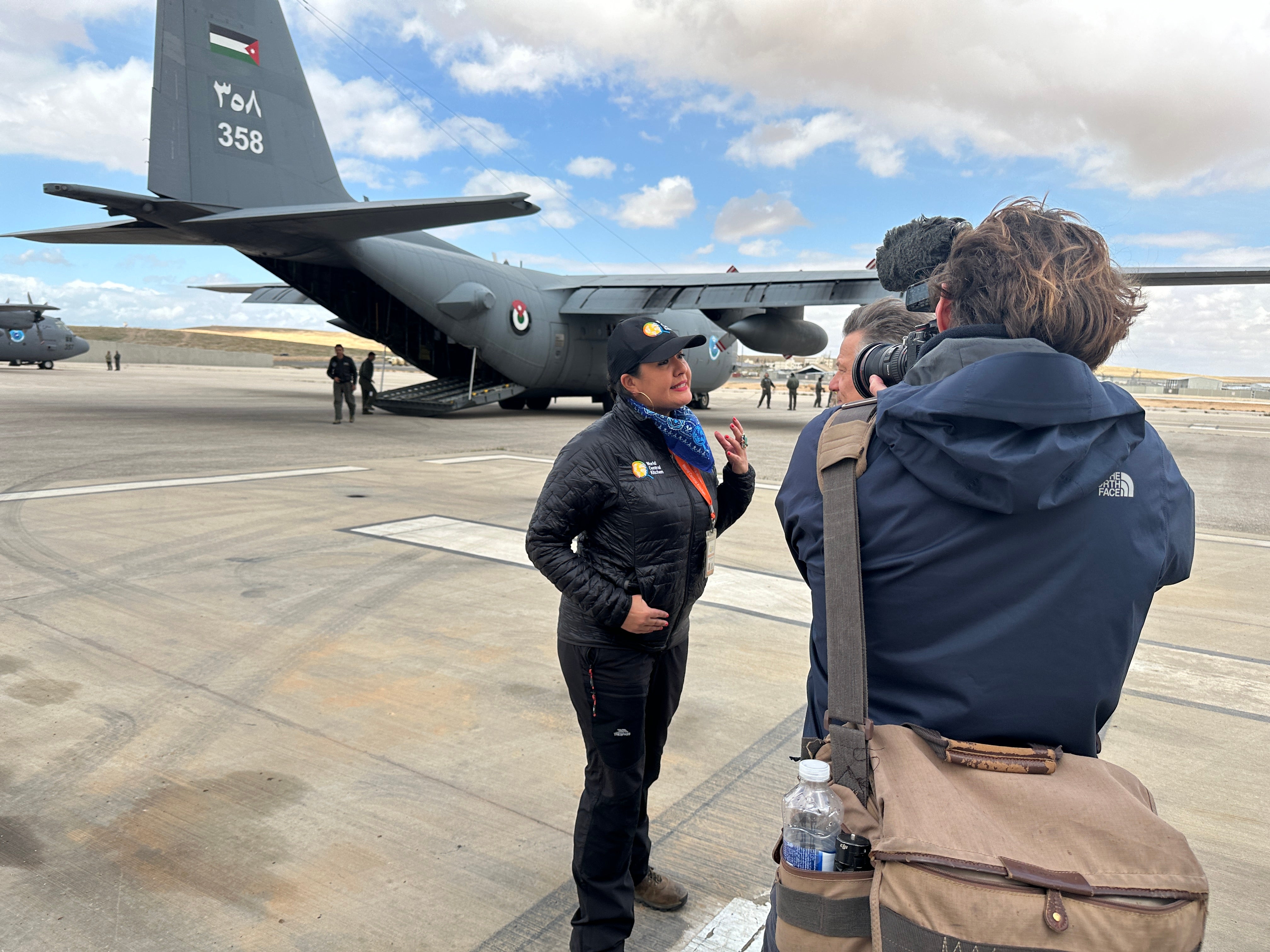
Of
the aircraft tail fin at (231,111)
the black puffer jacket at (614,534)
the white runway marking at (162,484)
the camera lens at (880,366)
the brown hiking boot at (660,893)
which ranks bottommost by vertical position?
the brown hiking boot at (660,893)

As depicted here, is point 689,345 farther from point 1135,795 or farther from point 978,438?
point 1135,795

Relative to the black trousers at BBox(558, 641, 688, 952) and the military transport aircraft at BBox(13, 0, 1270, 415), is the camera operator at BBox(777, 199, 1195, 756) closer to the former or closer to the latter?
the black trousers at BBox(558, 641, 688, 952)

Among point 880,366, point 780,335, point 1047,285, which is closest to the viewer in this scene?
point 1047,285

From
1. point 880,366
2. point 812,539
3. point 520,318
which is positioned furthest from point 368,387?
point 812,539

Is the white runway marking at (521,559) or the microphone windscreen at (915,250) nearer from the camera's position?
the microphone windscreen at (915,250)

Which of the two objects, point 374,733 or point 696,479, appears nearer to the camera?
point 696,479

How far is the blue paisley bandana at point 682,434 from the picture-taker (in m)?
2.61

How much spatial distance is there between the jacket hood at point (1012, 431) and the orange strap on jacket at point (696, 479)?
126cm

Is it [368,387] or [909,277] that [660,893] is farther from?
[368,387]

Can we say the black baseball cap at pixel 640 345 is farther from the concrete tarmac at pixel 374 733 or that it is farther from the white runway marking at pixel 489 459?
the white runway marking at pixel 489 459

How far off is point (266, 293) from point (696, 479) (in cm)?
2924

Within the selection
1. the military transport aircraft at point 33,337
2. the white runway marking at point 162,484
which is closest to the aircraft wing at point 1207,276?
the white runway marking at point 162,484

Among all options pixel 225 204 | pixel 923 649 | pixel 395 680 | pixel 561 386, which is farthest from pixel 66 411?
pixel 923 649

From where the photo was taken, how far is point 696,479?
267 centimetres
